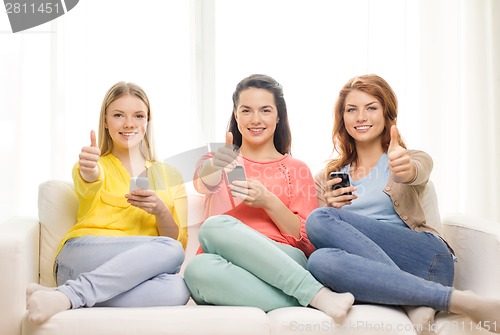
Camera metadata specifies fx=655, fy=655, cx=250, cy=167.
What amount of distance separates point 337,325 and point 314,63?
1.78 m

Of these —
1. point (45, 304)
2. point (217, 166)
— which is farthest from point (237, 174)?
point (45, 304)

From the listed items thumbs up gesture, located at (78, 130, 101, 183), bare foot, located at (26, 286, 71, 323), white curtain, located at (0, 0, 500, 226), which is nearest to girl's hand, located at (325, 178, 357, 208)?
thumbs up gesture, located at (78, 130, 101, 183)

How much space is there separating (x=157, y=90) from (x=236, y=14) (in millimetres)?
547

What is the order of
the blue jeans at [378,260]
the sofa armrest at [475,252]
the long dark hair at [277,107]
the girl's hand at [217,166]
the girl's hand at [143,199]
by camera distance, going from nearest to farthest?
1. the blue jeans at [378,260]
2. the sofa armrest at [475,252]
3. the girl's hand at [143,199]
4. the girl's hand at [217,166]
5. the long dark hair at [277,107]

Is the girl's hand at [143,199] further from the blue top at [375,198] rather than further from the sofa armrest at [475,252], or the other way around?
the sofa armrest at [475,252]

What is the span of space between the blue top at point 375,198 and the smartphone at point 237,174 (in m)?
0.36

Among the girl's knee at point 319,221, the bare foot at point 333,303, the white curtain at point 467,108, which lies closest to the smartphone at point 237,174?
the girl's knee at point 319,221

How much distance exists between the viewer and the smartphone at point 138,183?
2051mm

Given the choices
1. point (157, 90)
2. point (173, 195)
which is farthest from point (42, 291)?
point (157, 90)

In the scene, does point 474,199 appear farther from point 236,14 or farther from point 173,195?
point 173,195

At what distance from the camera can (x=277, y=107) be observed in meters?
2.31

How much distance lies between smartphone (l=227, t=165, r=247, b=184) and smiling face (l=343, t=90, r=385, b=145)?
0.41 m

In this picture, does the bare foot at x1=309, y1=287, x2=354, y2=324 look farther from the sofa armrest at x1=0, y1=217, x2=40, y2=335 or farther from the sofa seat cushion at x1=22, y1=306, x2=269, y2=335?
the sofa armrest at x1=0, y1=217, x2=40, y2=335

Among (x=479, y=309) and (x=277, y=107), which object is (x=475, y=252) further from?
(x=277, y=107)
